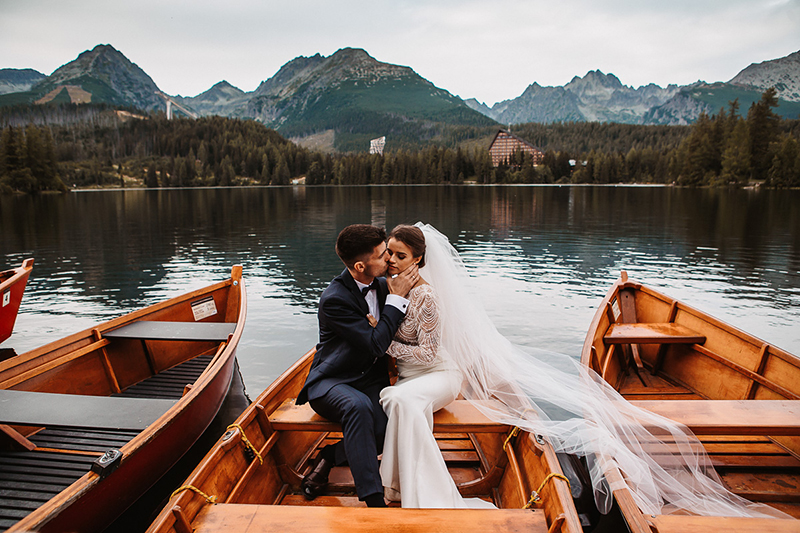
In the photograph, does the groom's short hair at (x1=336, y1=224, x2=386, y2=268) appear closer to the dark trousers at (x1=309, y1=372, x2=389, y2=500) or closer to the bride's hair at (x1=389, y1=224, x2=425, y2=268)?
the bride's hair at (x1=389, y1=224, x2=425, y2=268)

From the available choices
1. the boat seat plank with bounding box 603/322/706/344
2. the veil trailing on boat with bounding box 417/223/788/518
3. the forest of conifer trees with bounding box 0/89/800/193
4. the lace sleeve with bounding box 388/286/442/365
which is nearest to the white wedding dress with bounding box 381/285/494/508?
the lace sleeve with bounding box 388/286/442/365

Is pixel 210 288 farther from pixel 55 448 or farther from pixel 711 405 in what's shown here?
pixel 711 405

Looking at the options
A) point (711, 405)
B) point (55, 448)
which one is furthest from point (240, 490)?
point (711, 405)

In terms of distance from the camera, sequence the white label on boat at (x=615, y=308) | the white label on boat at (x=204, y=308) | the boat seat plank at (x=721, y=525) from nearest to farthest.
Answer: the boat seat plank at (x=721, y=525) < the white label on boat at (x=615, y=308) < the white label on boat at (x=204, y=308)

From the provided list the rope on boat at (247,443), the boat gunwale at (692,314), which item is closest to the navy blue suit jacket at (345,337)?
the rope on boat at (247,443)

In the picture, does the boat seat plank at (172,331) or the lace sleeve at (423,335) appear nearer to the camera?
the lace sleeve at (423,335)

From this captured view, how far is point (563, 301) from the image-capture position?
44.1 ft

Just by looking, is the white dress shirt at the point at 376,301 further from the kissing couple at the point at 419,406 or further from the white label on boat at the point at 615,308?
the white label on boat at the point at 615,308

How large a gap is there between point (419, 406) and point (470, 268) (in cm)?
1511

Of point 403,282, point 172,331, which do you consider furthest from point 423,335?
point 172,331

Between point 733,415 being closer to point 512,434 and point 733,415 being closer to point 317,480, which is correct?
point 512,434

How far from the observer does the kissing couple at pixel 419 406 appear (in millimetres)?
3332

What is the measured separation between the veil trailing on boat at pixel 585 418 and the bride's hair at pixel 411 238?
1.58 feet

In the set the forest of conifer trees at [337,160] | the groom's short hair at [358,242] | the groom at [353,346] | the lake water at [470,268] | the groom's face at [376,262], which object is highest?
the forest of conifer trees at [337,160]
